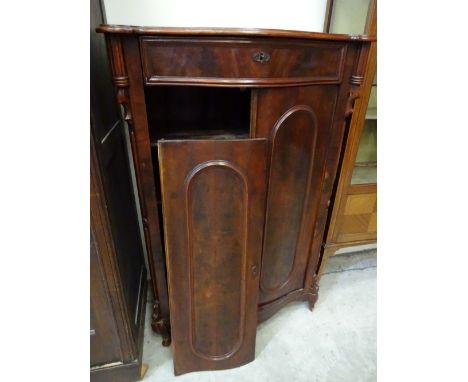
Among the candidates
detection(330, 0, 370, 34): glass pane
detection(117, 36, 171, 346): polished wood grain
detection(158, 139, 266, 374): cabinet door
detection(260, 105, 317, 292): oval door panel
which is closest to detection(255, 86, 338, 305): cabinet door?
detection(260, 105, 317, 292): oval door panel

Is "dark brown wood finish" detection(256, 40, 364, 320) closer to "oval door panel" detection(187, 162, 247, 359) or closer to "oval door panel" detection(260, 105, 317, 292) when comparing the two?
"oval door panel" detection(260, 105, 317, 292)

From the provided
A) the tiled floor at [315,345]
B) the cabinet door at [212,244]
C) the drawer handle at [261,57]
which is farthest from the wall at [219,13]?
the tiled floor at [315,345]

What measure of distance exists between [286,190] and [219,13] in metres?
0.68

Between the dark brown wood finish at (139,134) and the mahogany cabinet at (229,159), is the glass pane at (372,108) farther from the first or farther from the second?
the dark brown wood finish at (139,134)

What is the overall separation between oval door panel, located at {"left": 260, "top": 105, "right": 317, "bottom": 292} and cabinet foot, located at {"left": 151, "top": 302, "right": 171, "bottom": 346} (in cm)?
40

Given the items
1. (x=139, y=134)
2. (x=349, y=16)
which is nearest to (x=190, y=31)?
(x=139, y=134)

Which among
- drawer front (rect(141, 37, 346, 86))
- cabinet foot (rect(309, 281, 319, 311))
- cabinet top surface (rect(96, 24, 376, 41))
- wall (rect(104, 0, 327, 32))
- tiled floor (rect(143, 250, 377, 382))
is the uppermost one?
wall (rect(104, 0, 327, 32))

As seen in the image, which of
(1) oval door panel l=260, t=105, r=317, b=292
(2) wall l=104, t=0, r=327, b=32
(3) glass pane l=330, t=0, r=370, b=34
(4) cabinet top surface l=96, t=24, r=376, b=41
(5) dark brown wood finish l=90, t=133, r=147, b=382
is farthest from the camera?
(3) glass pane l=330, t=0, r=370, b=34

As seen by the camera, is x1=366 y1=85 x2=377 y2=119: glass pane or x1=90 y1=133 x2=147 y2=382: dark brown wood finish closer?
x1=90 y1=133 x2=147 y2=382: dark brown wood finish

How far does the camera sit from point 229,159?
821 millimetres

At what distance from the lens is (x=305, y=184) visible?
105 centimetres

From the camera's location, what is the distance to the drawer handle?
2.50 feet

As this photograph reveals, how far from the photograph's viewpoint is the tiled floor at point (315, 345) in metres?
1.14

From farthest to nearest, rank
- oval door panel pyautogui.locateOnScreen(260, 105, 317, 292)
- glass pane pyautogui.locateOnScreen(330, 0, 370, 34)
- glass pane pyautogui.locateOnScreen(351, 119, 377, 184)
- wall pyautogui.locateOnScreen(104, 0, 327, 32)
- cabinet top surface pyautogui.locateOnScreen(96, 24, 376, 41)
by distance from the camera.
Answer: glass pane pyautogui.locateOnScreen(351, 119, 377, 184), glass pane pyautogui.locateOnScreen(330, 0, 370, 34), wall pyautogui.locateOnScreen(104, 0, 327, 32), oval door panel pyautogui.locateOnScreen(260, 105, 317, 292), cabinet top surface pyautogui.locateOnScreen(96, 24, 376, 41)
